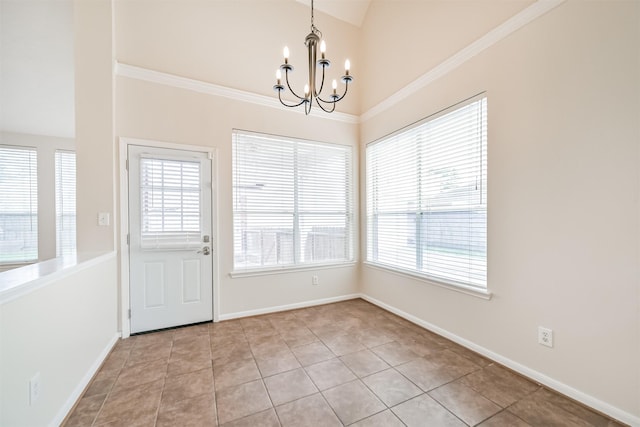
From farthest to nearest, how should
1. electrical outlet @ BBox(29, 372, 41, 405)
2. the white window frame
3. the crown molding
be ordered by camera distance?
A: the white window frame → the crown molding → electrical outlet @ BBox(29, 372, 41, 405)

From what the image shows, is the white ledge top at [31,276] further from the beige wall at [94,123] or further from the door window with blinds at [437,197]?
the door window with blinds at [437,197]

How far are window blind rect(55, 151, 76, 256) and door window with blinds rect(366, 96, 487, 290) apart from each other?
564 centimetres

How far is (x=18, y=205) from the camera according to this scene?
4.49 meters

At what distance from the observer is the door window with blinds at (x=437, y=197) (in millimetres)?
2426

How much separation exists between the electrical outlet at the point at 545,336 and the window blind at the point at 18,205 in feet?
23.7

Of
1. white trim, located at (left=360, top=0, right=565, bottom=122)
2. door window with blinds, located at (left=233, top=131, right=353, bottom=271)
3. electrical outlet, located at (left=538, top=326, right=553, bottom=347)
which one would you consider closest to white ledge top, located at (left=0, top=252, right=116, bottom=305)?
door window with blinds, located at (left=233, top=131, right=353, bottom=271)

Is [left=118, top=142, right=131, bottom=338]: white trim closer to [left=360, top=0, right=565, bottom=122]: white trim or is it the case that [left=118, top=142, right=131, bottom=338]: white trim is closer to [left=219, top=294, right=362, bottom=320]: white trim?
[left=219, top=294, right=362, bottom=320]: white trim

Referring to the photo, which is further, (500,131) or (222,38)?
(222,38)

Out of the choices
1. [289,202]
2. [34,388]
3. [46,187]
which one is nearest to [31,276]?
[34,388]

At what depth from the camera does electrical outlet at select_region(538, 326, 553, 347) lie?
191 cm

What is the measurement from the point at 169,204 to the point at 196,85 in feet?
4.72

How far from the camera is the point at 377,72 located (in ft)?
12.1

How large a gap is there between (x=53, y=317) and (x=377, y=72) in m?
4.16

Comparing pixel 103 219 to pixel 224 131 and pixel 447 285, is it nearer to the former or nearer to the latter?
pixel 224 131
